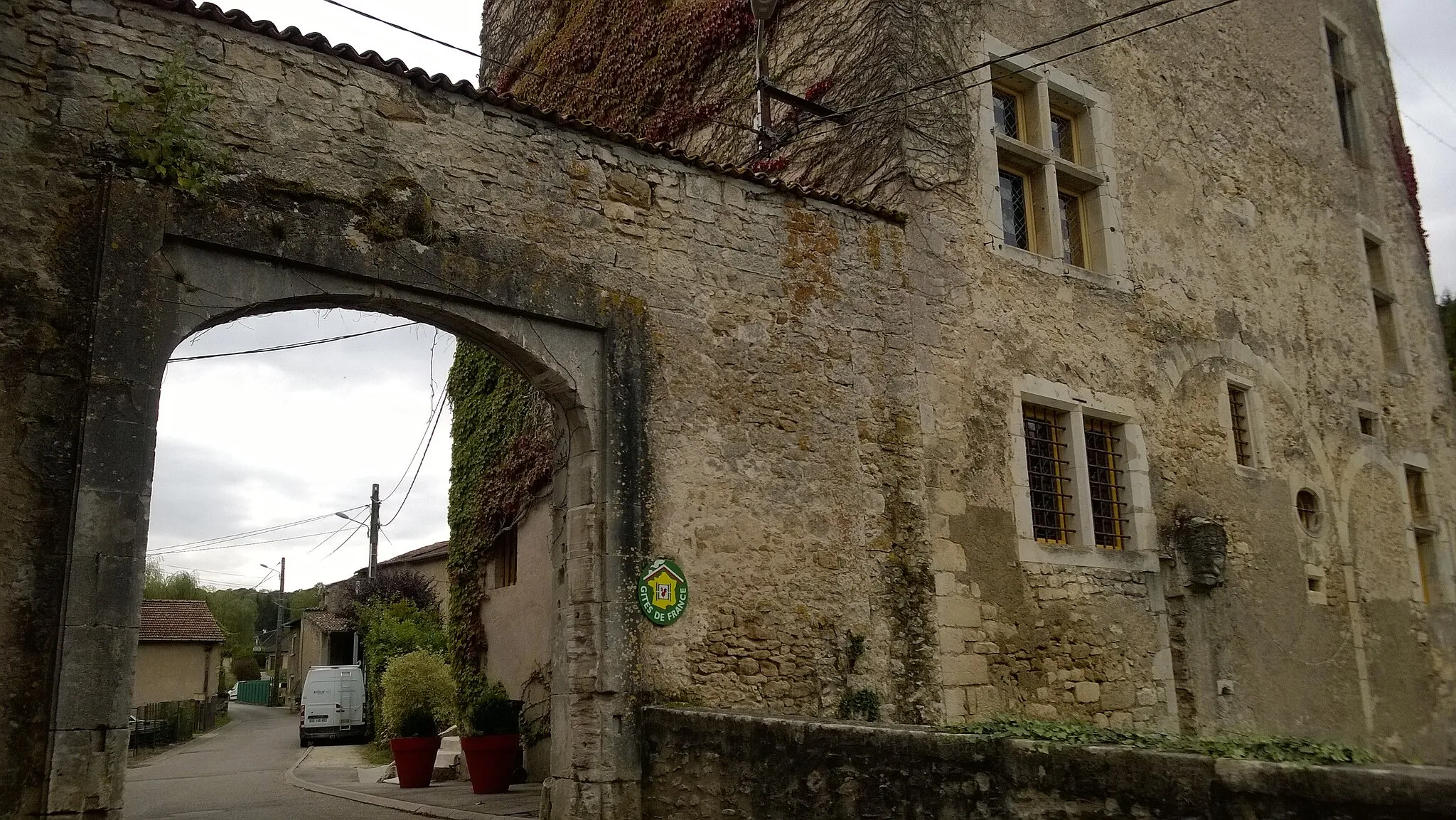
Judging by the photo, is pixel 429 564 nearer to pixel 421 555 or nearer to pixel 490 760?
pixel 421 555

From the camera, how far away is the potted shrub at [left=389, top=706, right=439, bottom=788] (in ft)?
33.9

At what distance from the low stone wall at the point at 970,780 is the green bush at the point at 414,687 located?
239 inches

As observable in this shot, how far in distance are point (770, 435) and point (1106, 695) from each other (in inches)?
158

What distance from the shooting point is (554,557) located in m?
7.08

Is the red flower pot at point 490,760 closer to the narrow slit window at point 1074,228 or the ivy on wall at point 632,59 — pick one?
the ivy on wall at point 632,59

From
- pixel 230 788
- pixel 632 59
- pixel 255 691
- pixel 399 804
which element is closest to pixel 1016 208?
pixel 632 59

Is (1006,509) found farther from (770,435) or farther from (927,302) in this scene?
(770,435)

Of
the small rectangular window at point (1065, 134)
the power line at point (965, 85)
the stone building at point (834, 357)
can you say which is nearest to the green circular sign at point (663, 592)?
the stone building at point (834, 357)

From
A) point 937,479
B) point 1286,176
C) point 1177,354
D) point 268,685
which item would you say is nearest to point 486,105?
point 937,479

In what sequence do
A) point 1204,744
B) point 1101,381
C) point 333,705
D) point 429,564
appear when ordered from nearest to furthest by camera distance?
point 1204,744 < point 1101,381 < point 333,705 < point 429,564

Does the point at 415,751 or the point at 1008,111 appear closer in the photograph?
the point at 1008,111

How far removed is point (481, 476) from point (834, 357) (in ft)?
18.4

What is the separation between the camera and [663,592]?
6.70 m

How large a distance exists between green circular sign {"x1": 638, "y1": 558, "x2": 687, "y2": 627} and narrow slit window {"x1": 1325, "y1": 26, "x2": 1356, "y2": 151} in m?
12.6
